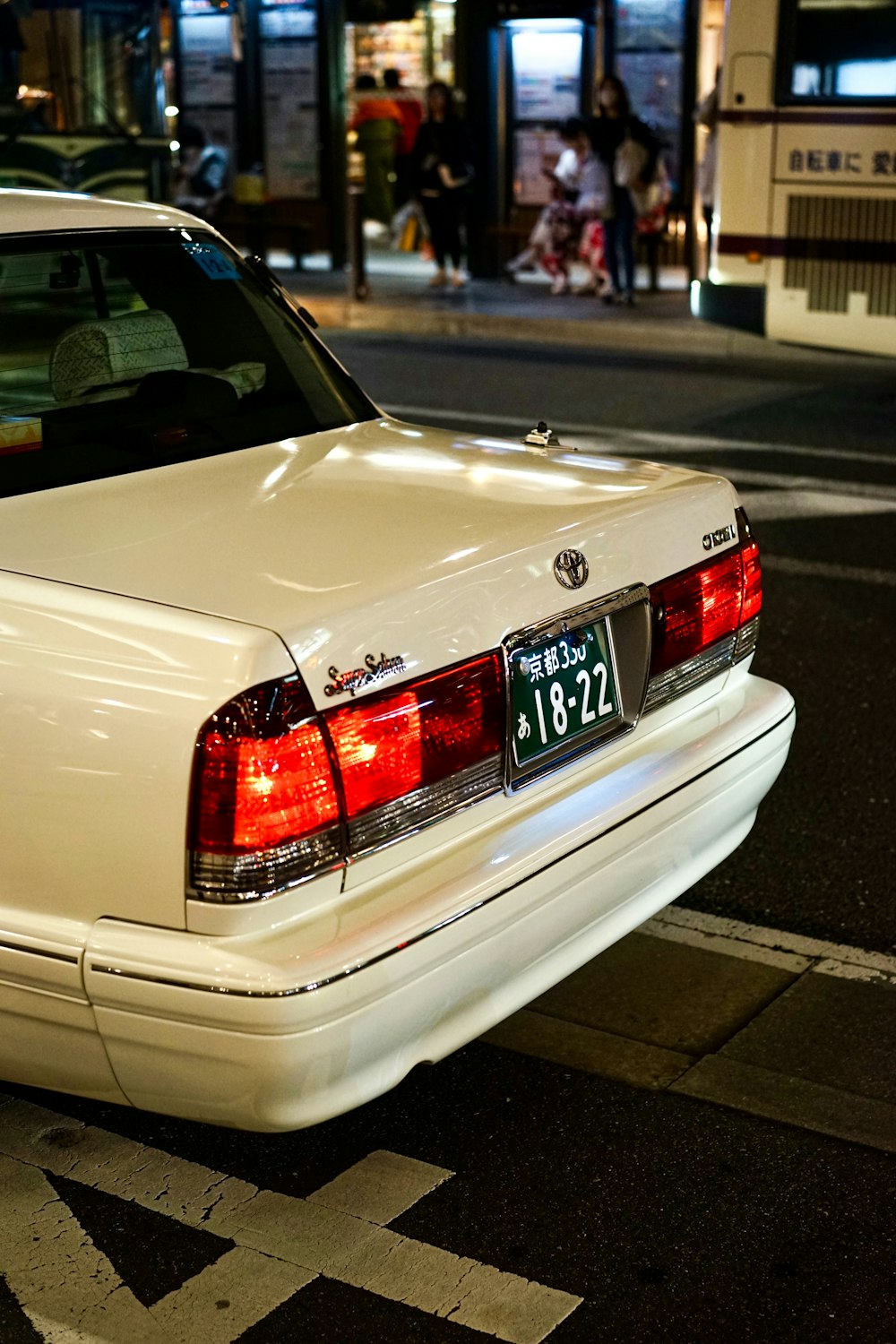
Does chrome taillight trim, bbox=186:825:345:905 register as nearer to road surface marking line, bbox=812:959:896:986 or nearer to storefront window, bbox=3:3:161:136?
road surface marking line, bbox=812:959:896:986

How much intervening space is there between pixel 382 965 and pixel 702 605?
1207mm

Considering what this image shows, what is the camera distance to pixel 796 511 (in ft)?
27.0

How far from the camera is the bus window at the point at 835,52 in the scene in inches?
408

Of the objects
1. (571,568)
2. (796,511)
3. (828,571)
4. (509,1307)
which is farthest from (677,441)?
(509,1307)

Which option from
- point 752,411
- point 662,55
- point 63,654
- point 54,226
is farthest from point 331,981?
point 662,55

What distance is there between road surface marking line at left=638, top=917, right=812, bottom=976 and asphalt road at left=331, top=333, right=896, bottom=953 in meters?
0.14

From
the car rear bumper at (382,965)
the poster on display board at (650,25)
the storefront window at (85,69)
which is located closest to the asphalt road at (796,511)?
the car rear bumper at (382,965)

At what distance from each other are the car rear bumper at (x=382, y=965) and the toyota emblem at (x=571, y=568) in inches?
14.3

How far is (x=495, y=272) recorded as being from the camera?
1883 cm

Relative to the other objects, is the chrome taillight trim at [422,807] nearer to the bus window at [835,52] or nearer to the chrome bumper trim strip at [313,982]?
the chrome bumper trim strip at [313,982]

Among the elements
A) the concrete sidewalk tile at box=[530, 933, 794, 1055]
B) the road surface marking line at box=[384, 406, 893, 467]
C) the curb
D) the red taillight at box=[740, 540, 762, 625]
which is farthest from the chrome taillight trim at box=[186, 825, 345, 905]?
the curb

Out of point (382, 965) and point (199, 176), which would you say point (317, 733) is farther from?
point (199, 176)

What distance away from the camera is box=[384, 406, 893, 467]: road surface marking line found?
31.7 feet

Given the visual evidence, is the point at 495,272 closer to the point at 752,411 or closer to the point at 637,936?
the point at 752,411
